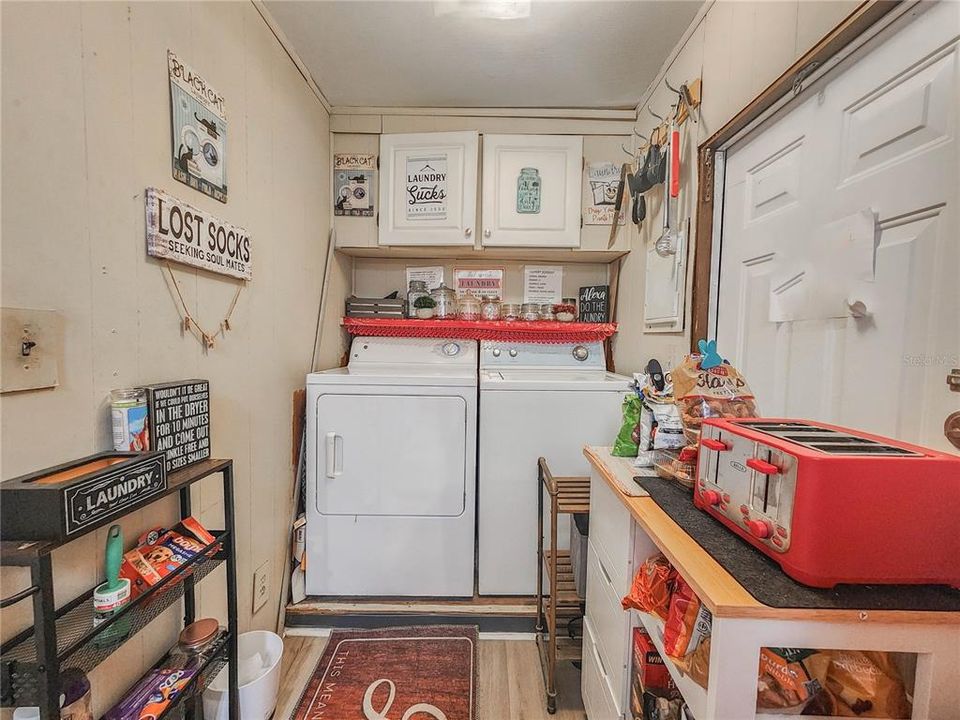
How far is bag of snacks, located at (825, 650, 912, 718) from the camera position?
635mm

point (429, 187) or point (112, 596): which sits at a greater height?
point (429, 187)

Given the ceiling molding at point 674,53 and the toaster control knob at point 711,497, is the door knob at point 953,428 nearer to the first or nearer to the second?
the toaster control knob at point 711,497

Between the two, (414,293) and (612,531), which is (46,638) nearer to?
(612,531)

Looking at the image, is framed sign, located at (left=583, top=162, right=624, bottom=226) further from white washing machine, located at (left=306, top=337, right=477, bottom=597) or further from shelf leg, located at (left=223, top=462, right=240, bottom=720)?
shelf leg, located at (left=223, top=462, right=240, bottom=720)

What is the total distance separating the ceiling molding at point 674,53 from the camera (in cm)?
148

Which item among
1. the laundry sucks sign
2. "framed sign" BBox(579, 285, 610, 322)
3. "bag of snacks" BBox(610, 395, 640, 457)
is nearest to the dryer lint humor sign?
the laundry sucks sign

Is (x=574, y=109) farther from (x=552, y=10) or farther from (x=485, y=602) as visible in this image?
(x=485, y=602)

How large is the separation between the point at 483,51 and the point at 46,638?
7.22 feet

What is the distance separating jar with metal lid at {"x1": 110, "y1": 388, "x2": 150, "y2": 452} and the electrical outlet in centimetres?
90

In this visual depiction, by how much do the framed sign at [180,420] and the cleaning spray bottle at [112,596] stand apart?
0.18 meters

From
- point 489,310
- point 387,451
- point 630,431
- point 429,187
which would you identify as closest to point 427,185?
point 429,187

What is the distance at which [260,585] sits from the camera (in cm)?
162

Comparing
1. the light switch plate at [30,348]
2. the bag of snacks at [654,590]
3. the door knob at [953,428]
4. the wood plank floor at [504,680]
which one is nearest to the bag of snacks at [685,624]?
the bag of snacks at [654,590]

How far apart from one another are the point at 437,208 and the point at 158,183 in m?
1.33
